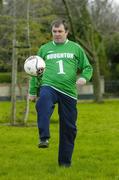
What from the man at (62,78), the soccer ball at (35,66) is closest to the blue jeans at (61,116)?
the man at (62,78)

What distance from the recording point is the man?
8.79m

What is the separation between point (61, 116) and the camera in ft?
29.7

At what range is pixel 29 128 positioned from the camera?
59.8 ft

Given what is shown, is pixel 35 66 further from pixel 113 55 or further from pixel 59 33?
pixel 113 55

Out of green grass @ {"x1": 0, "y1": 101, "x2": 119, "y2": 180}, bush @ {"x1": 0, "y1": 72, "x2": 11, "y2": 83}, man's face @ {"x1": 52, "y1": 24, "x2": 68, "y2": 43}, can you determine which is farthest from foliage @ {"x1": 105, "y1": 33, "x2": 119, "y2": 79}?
man's face @ {"x1": 52, "y1": 24, "x2": 68, "y2": 43}

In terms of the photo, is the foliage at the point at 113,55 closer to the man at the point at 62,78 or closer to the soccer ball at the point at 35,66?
the man at the point at 62,78

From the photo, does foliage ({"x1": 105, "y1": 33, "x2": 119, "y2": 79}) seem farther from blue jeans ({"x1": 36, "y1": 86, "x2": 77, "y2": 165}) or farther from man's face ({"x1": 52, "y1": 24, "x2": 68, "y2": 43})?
man's face ({"x1": 52, "y1": 24, "x2": 68, "y2": 43})

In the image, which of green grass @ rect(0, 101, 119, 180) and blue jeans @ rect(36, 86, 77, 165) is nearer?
blue jeans @ rect(36, 86, 77, 165)

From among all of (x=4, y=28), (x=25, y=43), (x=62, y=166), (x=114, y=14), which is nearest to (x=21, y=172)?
(x=62, y=166)

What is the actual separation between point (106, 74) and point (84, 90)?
4804 millimetres

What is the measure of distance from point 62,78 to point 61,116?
606 millimetres

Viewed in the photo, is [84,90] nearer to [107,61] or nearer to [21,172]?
[107,61]

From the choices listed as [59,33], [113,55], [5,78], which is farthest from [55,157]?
[113,55]

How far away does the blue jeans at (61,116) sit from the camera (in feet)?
28.2
